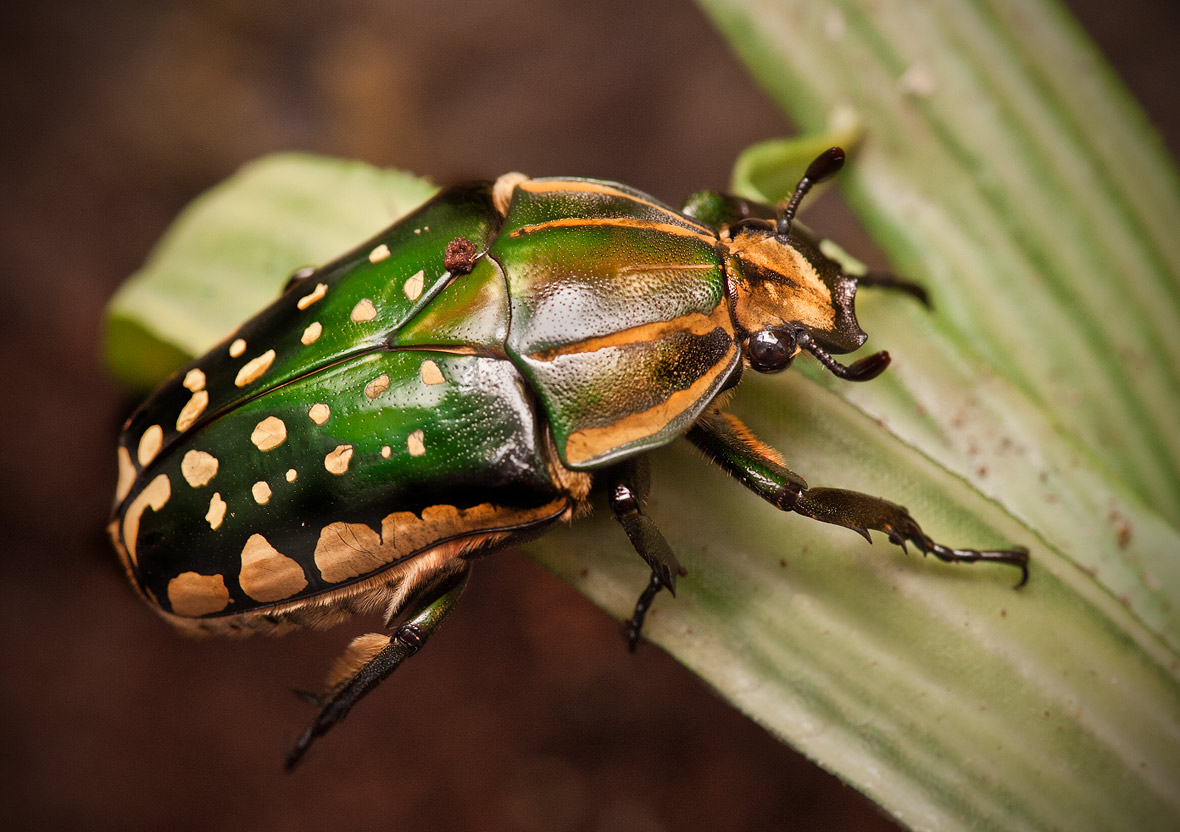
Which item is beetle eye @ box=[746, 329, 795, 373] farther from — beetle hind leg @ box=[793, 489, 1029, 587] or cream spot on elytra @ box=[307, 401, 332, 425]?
cream spot on elytra @ box=[307, 401, 332, 425]

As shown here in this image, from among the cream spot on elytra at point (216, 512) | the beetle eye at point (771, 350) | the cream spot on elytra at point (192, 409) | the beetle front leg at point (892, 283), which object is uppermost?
the cream spot on elytra at point (192, 409)

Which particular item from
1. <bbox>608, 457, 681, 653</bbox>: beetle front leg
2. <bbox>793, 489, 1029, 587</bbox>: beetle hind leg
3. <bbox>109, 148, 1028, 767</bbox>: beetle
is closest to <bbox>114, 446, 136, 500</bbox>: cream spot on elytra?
<bbox>109, 148, 1028, 767</bbox>: beetle

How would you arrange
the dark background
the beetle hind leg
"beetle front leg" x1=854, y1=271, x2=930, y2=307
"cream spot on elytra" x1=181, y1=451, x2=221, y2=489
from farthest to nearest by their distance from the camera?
the dark background < "beetle front leg" x1=854, y1=271, x2=930, y2=307 < "cream spot on elytra" x1=181, y1=451, x2=221, y2=489 < the beetle hind leg

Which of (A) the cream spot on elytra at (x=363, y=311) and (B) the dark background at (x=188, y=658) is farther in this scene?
(B) the dark background at (x=188, y=658)

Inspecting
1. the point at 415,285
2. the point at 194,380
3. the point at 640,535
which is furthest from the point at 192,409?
the point at 640,535

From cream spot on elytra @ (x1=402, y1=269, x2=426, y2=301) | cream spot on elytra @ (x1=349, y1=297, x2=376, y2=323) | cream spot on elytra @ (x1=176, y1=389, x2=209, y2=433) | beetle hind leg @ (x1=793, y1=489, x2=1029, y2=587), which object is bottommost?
beetle hind leg @ (x1=793, y1=489, x2=1029, y2=587)

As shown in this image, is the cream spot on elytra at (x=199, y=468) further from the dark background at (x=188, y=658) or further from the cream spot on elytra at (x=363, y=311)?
the dark background at (x=188, y=658)

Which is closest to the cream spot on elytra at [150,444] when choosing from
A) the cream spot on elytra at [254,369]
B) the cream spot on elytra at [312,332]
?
the cream spot on elytra at [254,369]

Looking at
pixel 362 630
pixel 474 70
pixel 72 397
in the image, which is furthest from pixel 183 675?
Answer: pixel 474 70
